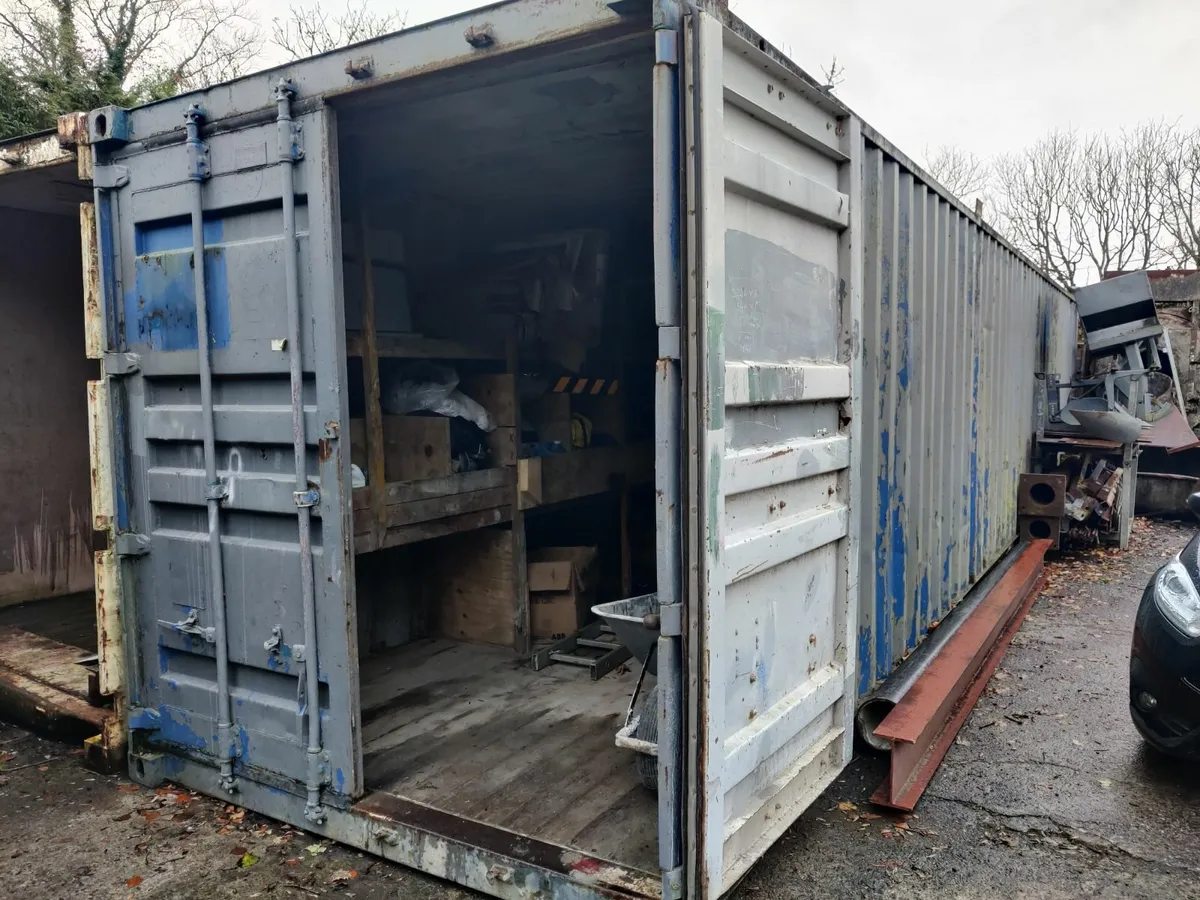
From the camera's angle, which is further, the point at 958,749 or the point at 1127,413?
the point at 1127,413

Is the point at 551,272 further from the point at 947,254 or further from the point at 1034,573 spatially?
the point at 1034,573

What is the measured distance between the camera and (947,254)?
5.29 m

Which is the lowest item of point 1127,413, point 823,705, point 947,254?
point 823,705

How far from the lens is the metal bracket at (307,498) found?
3258 millimetres

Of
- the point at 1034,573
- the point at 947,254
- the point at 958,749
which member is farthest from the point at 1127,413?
the point at 958,749

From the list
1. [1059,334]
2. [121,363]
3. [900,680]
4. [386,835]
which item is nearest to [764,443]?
[900,680]

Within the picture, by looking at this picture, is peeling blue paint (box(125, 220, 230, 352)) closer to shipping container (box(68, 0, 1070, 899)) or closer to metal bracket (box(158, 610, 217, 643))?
shipping container (box(68, 0, 1070, 899))

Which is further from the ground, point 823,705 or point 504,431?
point 504,431

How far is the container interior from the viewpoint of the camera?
354 centimetres

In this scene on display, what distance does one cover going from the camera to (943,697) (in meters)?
4.00

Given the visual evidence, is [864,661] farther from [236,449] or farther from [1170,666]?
[236,449]

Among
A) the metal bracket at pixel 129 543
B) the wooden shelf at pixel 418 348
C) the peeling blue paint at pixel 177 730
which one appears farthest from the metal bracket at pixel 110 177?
the peeling blue paint at pixel 177 730

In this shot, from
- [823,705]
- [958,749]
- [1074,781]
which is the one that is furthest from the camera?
[958,749]

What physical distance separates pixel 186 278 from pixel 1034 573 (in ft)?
21.2
